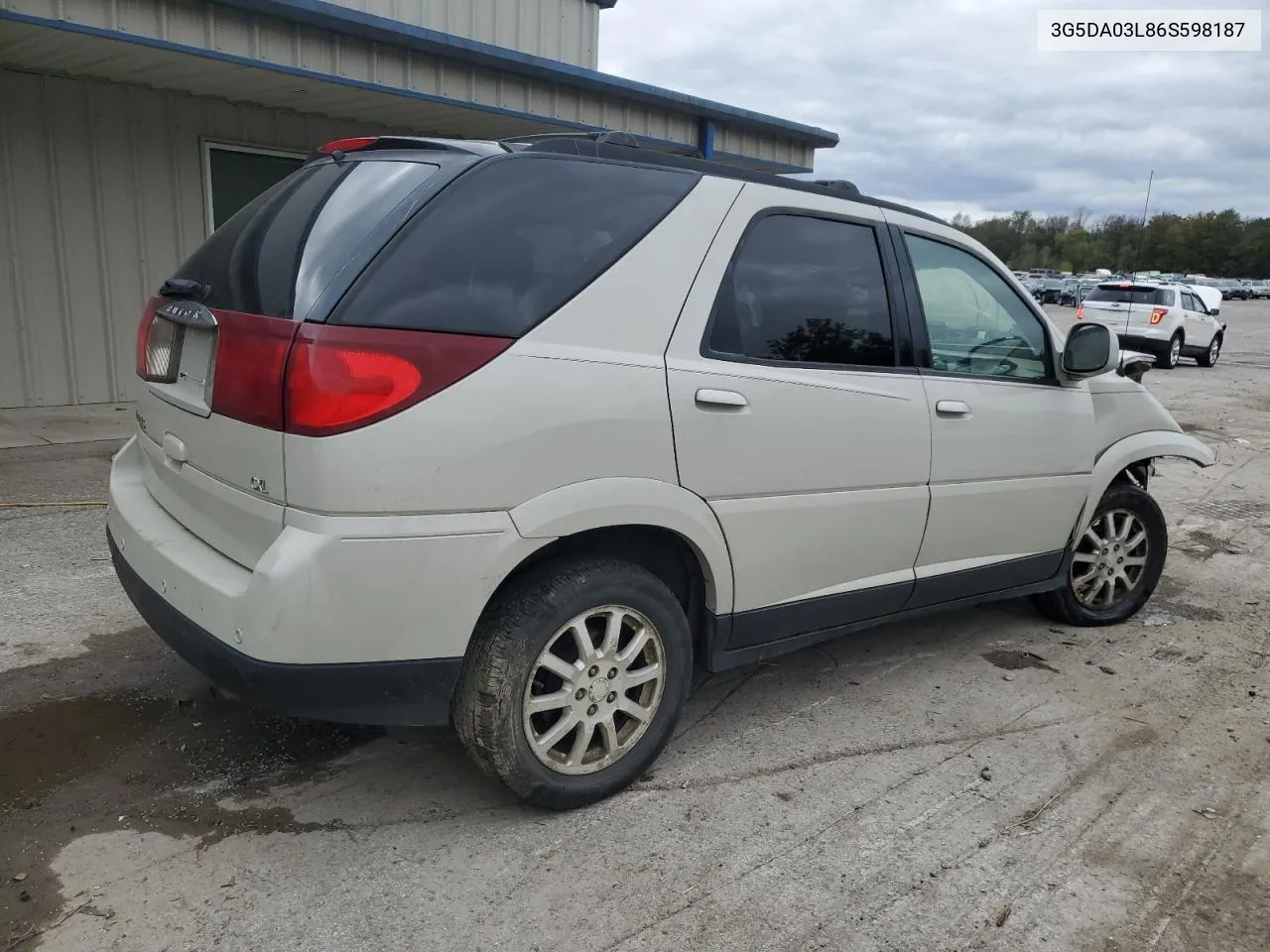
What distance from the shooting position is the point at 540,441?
2570mm

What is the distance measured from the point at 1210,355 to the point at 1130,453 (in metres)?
20.7

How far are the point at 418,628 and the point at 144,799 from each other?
1.15 meters

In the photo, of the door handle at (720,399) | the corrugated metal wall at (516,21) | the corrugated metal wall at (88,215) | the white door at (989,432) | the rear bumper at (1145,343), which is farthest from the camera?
the rear bumper at (1145,343)

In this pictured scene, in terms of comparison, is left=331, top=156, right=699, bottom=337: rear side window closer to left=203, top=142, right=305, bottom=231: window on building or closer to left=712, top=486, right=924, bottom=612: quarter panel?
left=712, top=486, right=924, bottom=612: quarter panel

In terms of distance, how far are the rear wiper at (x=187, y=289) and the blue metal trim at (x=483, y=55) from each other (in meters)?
4.70

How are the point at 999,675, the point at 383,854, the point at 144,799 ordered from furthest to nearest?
1. the point at 999,675
2. the point at 144,799
3. the point at 383,854

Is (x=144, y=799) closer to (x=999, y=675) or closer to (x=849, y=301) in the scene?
(x=849, y=301)

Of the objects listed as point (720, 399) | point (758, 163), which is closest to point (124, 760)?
point (720, 399)

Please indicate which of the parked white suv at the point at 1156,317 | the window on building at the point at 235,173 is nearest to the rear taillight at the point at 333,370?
the window on building at the point at 235,173

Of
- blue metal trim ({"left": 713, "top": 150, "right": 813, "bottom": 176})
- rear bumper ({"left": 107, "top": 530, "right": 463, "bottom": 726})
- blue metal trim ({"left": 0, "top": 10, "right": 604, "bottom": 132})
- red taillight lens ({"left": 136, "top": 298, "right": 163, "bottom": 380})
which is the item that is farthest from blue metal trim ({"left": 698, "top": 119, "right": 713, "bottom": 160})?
rear bumper ({"left": 107, "top": 530, "right": 463, "bottom": 726})

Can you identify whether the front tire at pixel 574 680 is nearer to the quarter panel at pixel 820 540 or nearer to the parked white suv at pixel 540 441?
the parked white suv at pixel 540 441

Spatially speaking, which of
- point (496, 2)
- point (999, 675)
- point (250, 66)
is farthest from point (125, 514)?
point (496, 2)

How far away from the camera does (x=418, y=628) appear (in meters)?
2.49

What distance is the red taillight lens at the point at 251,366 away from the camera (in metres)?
2.38
